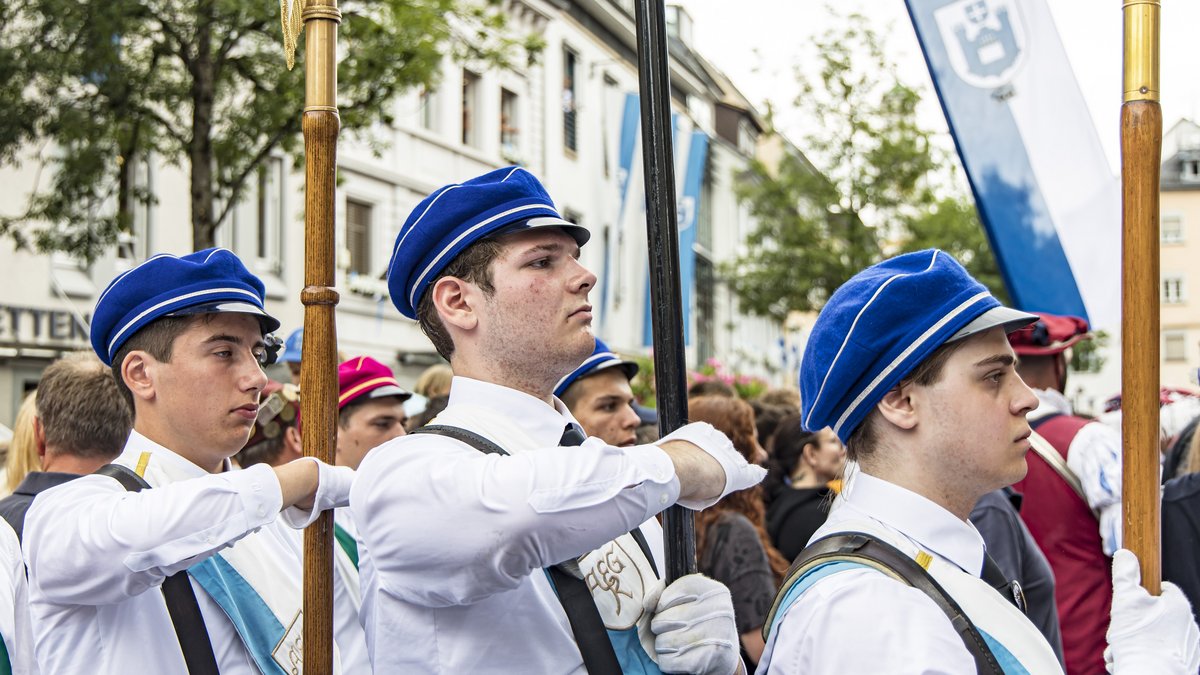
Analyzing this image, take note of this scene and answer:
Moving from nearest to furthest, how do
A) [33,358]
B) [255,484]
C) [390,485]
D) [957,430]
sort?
[390,485] → [957,430] → [255,484] → [33,358]

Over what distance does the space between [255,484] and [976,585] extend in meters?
1.30

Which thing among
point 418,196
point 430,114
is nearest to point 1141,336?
point 418,196

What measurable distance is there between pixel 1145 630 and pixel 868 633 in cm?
47

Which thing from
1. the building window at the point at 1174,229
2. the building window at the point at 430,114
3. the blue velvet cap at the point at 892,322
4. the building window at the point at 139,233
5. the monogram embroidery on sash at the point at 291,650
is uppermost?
the building window at the point at 1174,229

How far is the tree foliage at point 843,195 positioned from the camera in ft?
83.1

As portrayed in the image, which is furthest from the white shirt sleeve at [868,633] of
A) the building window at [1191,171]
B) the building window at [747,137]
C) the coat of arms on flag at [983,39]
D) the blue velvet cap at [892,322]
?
the building window at [1191,171]

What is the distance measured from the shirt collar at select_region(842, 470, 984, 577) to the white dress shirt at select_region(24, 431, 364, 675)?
1.11 m

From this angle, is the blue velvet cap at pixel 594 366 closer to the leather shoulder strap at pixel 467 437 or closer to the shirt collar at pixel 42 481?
the shirt collar at pixel 42 481

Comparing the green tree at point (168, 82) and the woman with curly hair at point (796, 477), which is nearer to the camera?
the woman with curly hair at point (796, 477)

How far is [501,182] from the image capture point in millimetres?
2605

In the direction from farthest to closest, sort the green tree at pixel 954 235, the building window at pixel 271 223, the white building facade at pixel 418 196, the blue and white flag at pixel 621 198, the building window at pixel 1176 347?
the building window at pixel 1176 347 → the green tree at pixel 954 235 → the building window at pixel 271 223 → the blue and white flag at pixel 621 198 → the white building facade at pixel 418 196

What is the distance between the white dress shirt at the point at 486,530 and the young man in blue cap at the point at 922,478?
1.08 feet

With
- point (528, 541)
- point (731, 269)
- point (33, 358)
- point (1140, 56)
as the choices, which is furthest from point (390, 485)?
Result: point (731, 269)

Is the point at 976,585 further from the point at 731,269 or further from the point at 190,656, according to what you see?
the point at 731,269
